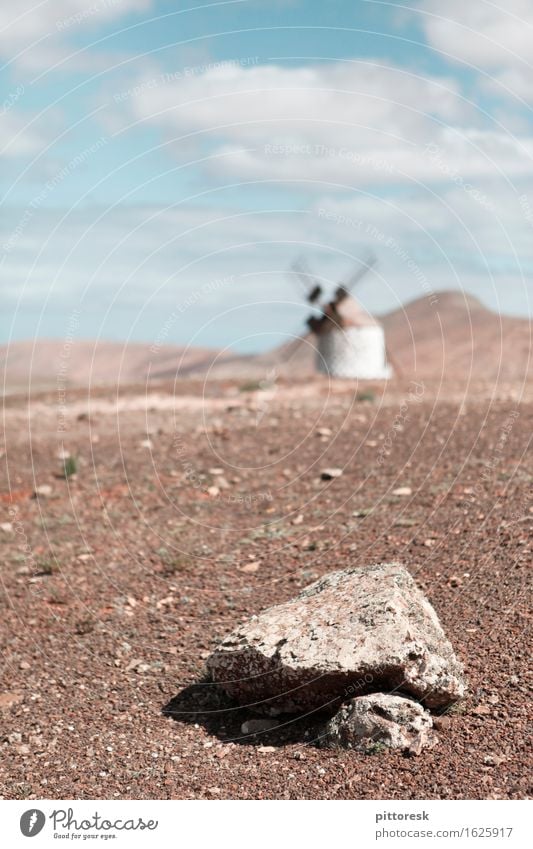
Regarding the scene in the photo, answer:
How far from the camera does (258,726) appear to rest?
7.75m

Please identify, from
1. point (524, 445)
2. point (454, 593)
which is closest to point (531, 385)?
point (524, 445)

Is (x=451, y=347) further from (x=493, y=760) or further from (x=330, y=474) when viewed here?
(x=493, y=760)

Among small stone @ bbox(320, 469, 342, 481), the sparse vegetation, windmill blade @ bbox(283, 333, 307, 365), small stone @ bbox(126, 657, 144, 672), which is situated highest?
windmill blade @ bbox(283, 333, 307, 365)

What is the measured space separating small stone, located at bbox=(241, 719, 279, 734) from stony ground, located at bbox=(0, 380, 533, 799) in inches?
5.4

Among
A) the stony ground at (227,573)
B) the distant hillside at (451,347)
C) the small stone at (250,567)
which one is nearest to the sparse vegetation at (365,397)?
the stony ground at (227,573)

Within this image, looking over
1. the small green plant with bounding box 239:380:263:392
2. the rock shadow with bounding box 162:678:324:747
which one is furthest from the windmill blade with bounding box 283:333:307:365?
the rock shadow with bounding box 162:678:324:747

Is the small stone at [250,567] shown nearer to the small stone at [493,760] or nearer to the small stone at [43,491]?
the small stone at [493,760]

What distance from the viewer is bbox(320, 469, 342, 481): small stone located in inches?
588

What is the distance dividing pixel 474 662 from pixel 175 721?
8.88 feet

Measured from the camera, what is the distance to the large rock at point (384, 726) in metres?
7.04

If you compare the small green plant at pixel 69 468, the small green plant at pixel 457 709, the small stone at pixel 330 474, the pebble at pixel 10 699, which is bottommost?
the pebble at pixel 10 699

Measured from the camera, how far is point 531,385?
2523 centimetres
